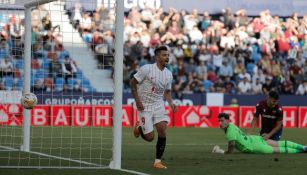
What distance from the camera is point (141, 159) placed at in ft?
58.6

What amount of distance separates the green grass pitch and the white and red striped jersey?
1044mm

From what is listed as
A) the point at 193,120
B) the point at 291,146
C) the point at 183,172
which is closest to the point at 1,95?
the point at 291,146

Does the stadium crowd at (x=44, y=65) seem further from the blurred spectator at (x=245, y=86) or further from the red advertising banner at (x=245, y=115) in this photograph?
the blurred spectator at (x=245, y=86)

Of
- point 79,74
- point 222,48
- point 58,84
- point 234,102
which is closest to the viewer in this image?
point 58,84

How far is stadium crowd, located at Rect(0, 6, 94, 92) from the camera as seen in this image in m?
29.0

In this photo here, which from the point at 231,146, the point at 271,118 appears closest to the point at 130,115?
the point at 271,118

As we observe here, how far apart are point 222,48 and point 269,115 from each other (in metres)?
20.2

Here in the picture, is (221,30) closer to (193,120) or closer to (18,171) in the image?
(193,120)

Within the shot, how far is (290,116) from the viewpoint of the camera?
1422 inches

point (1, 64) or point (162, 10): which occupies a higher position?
point (162, 10)

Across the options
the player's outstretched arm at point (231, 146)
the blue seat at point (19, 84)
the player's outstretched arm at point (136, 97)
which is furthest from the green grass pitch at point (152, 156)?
the blue seat at point (19, 84)

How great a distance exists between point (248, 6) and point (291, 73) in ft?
16.0

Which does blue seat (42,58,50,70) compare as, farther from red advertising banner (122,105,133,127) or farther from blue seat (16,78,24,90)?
red advertising banner (122,105,133,127)

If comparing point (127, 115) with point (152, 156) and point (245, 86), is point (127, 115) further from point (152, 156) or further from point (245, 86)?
point (152, 156)
